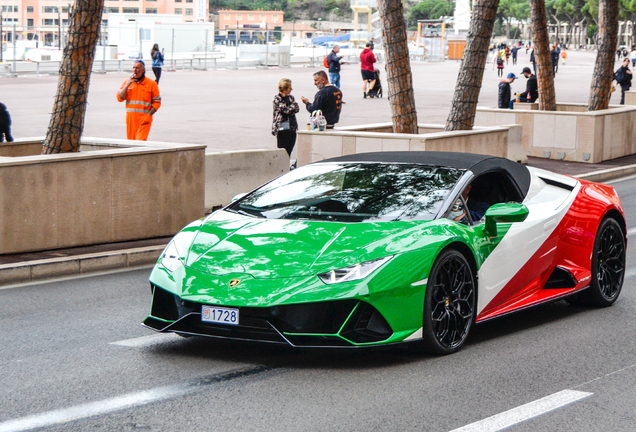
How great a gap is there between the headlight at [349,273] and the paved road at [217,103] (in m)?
13.7

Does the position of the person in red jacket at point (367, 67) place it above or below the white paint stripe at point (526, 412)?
above

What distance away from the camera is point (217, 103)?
31.5 m

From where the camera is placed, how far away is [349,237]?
6.03 m

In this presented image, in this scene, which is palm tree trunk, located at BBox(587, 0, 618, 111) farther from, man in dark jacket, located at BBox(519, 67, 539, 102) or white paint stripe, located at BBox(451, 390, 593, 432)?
white paint stripe, located at BBox(451, 390, 593, 432)

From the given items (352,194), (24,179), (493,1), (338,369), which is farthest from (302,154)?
(338,369)

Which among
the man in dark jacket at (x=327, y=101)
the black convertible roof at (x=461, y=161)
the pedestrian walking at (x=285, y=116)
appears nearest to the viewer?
the black convertible roof at (x=461, y=161)

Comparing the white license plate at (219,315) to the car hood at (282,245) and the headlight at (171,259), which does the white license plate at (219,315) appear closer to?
the car hood at (282,245)

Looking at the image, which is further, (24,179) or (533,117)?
(533,117)

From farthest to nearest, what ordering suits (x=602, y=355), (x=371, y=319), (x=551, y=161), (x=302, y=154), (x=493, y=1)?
1. (x=551, y=161)
2. (x=493, y=1)
3. (x=302, y=154)
4. (x=602, y=355)
5. (x=371, y=319)

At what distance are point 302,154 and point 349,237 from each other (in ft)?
32.7

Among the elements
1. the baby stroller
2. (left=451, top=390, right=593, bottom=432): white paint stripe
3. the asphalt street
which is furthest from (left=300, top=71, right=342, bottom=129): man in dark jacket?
the baby stroller

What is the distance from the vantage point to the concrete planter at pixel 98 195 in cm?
967

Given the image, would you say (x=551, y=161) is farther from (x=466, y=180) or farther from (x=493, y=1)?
(x=466, y=180)

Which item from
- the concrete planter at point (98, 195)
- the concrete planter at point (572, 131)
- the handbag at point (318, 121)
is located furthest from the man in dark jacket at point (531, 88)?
the concrete planter at point (98, 195)
